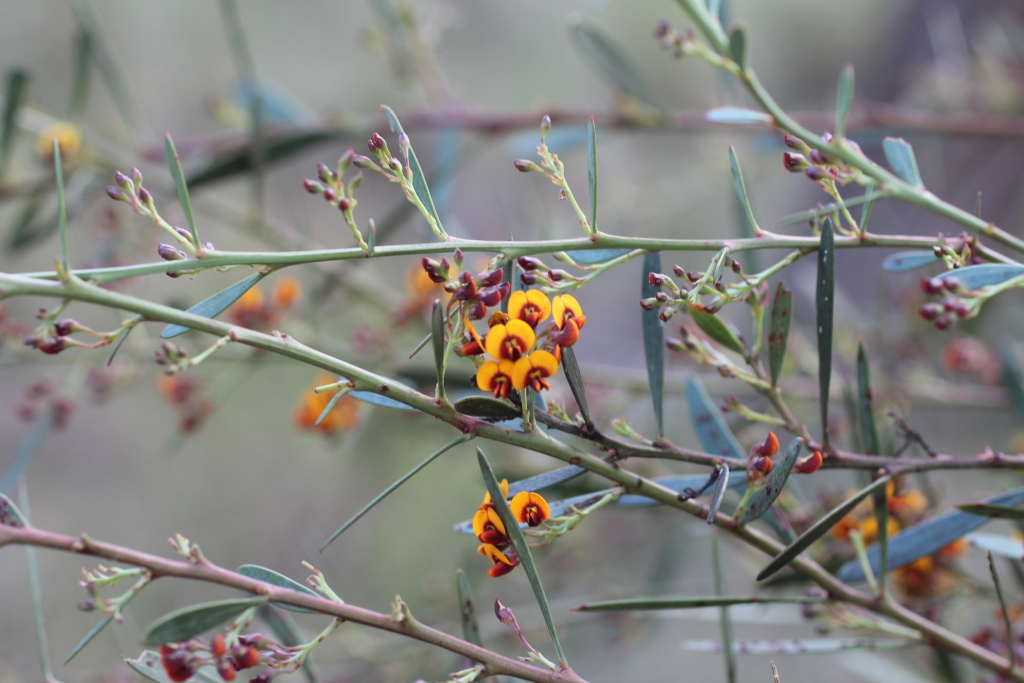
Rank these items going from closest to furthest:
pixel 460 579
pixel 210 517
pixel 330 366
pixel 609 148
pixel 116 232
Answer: pixel 330 366 < pixel 460 579 < pixel 116 232 < pixel 210 517 < pixel 609 148

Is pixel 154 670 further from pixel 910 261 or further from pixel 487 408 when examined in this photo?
pixel 910 261

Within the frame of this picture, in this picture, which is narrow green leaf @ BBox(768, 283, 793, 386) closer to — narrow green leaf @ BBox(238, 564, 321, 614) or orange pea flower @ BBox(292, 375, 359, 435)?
narrow green leaf @ BBox(238, 564, 321, 614)

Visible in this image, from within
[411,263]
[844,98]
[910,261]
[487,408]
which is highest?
[411,263]

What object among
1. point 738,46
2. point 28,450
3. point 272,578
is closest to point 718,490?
point 272,578

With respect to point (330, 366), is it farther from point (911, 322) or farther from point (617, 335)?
point (617, 335)

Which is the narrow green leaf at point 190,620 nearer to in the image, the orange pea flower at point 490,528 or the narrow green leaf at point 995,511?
the orange pea flower at point 490,528

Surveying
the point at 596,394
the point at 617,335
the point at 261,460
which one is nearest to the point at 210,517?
the point at 261,460
